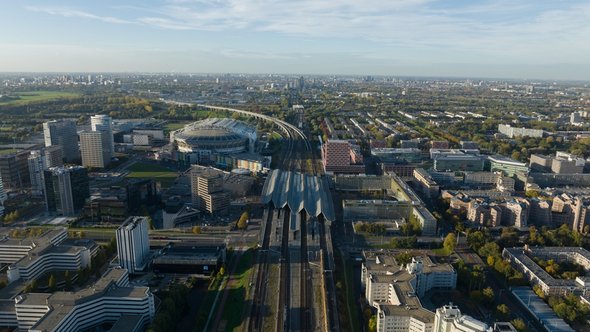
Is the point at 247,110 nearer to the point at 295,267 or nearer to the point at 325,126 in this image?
the point at 325,126

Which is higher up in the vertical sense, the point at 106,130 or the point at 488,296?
the point at 106,130

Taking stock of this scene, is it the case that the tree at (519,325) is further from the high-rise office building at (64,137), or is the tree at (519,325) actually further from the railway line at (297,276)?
the high-rise office building at (64,137)

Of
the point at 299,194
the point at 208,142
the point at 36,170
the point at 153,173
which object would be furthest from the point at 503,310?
the point at 208,142

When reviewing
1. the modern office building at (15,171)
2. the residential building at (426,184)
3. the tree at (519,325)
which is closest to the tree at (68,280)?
the modern office building at (15,171)

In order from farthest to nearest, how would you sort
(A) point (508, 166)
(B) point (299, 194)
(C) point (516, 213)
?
(A) point (508, 166) → (B) point (299, 194) → (C) point (516, 213)

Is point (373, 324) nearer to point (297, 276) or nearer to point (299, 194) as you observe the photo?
point (297, 276)

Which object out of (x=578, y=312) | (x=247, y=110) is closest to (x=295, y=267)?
(x=578, y=312)

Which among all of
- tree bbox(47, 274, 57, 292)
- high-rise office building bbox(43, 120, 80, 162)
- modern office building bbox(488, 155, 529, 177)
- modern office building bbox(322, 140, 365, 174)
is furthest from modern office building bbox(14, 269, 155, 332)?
modern office building bbox(488, 155, 529, 177)
